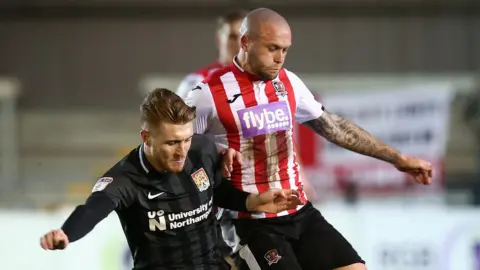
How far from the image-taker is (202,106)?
320 centimetres

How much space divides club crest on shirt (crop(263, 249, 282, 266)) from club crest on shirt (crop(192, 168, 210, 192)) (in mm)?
349

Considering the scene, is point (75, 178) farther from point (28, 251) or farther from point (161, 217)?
point (161, 217)

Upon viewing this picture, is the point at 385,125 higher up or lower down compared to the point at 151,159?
lower down

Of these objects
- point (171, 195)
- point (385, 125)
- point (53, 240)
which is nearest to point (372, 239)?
point (385, 125)

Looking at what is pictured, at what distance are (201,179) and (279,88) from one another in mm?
497

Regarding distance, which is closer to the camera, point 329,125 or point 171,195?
point 171,195

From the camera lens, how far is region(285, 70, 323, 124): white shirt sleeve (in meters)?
3.33

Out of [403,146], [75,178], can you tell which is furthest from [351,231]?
[75,178]

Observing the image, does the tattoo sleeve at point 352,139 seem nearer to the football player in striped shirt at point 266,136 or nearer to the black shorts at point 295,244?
the football player in striped shirt at point 266,136

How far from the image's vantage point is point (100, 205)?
2.75m

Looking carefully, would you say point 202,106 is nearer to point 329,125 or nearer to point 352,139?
point 329,125

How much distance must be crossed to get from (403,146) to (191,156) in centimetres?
498

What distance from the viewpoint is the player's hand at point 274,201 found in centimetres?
304

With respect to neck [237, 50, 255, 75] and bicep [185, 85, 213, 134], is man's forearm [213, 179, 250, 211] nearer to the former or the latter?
bicep [185, 85, 213, 134]
